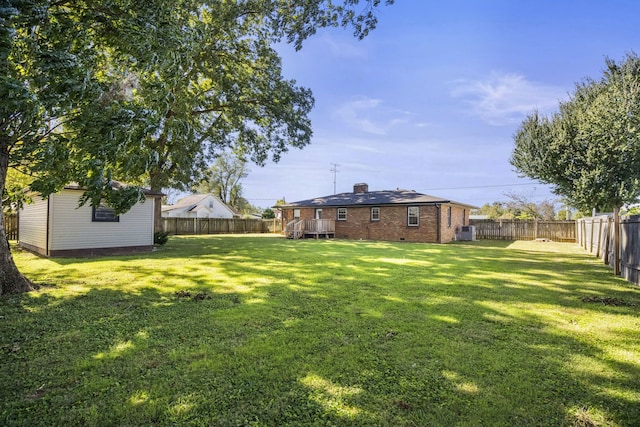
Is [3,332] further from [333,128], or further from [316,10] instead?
[333,128]

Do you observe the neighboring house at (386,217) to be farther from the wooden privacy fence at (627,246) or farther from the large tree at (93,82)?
the large tree at (93,82)

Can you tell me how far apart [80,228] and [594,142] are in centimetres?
2427

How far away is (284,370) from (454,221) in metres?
20.3

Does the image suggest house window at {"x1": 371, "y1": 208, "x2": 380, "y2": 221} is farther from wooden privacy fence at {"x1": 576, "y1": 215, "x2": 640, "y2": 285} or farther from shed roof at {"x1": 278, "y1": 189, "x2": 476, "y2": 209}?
wooden privacy fence at {"x1": 576, "y1": 215, "x2": 640, "y2": 285}

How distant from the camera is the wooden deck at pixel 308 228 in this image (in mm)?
21297

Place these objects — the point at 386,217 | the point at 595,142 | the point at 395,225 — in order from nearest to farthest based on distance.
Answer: the point at 595,142, the point at 395,225, the point at 386,217

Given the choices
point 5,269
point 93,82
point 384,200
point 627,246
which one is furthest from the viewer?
point 384,200

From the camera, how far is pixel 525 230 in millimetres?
21656

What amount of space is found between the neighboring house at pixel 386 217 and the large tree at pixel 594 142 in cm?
561

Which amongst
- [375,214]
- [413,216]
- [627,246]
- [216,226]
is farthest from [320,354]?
[216,226]

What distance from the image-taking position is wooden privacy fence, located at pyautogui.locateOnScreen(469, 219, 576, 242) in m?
20.6

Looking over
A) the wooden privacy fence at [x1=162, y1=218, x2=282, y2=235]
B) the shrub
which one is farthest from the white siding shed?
the wooden privacy fence at [x1=162, y1=218, x2=282, y2=235]

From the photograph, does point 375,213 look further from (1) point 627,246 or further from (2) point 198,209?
(2) point 198,209

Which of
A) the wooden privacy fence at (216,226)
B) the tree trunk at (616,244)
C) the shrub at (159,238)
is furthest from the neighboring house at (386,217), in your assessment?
the tree trunk at (616,244)
